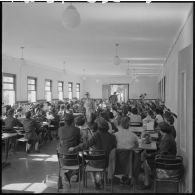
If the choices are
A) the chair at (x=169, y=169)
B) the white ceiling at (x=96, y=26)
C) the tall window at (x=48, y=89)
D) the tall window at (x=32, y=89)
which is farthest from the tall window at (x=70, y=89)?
the chair at (x=169, y=169)

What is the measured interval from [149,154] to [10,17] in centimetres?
278

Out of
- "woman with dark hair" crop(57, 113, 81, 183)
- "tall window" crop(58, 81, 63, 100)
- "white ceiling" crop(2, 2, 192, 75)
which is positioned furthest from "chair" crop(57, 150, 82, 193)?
"tall window" crop(58, 81, 63, 100)

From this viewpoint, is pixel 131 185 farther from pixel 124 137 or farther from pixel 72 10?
pixel 72 10

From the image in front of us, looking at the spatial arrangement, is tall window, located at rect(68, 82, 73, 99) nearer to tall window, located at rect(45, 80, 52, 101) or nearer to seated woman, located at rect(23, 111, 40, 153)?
tall window, located at rect(45, 80, 52, 101)

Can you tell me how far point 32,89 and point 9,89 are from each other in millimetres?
1858

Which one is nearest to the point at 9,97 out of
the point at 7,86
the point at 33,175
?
the point at 7,86

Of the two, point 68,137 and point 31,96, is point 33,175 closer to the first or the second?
point 68,137

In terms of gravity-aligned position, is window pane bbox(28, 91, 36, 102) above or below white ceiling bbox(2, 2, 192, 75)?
below

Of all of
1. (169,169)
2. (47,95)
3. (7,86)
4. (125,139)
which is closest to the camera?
(169,169)

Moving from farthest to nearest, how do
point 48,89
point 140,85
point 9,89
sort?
point 140,85 < point 48,89 < point 9,89

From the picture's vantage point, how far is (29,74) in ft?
35.0

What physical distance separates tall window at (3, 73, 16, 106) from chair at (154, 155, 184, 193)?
682 cm

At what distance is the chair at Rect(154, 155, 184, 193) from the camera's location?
3018 millimetres

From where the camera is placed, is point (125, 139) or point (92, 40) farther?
point (92, 40)
